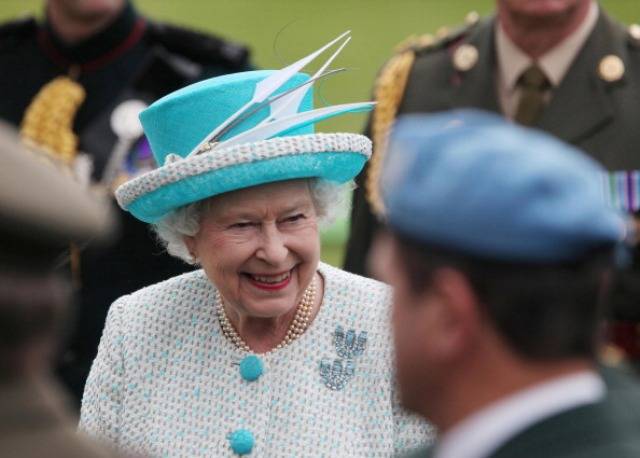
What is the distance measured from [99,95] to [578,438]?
372 cm

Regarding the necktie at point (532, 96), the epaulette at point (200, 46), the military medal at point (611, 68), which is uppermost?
the military medal at point (611, 68)

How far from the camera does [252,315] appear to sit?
386cm

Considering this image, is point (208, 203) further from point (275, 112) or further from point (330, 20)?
point (330, 20)

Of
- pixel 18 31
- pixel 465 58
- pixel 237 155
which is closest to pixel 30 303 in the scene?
pixel 237 155

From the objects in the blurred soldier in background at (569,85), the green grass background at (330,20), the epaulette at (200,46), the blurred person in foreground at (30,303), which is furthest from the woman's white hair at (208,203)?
the green grass background at (330,20)

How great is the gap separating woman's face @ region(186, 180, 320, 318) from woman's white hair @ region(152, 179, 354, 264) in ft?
0.09

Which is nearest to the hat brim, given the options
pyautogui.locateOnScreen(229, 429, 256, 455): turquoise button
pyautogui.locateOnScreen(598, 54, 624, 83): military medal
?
pyautogui.locateOnScreen(229, 429, 256, 455): turquoise button

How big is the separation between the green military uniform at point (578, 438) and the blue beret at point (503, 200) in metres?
0.21

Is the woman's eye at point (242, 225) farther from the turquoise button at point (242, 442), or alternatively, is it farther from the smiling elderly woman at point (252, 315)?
the turquoise button at point (242, 442)

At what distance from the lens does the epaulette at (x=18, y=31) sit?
596cm

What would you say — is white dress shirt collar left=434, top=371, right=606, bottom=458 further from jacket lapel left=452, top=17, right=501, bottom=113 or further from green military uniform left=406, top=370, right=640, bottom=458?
jacket lapel left=452, top=17, right=501, bottom=113

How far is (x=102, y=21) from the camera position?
224 inches

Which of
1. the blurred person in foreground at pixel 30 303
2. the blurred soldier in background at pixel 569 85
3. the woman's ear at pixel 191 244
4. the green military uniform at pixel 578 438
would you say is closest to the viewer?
the blurred person in foreground at pixel 30 303

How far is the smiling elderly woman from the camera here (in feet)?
12.3
